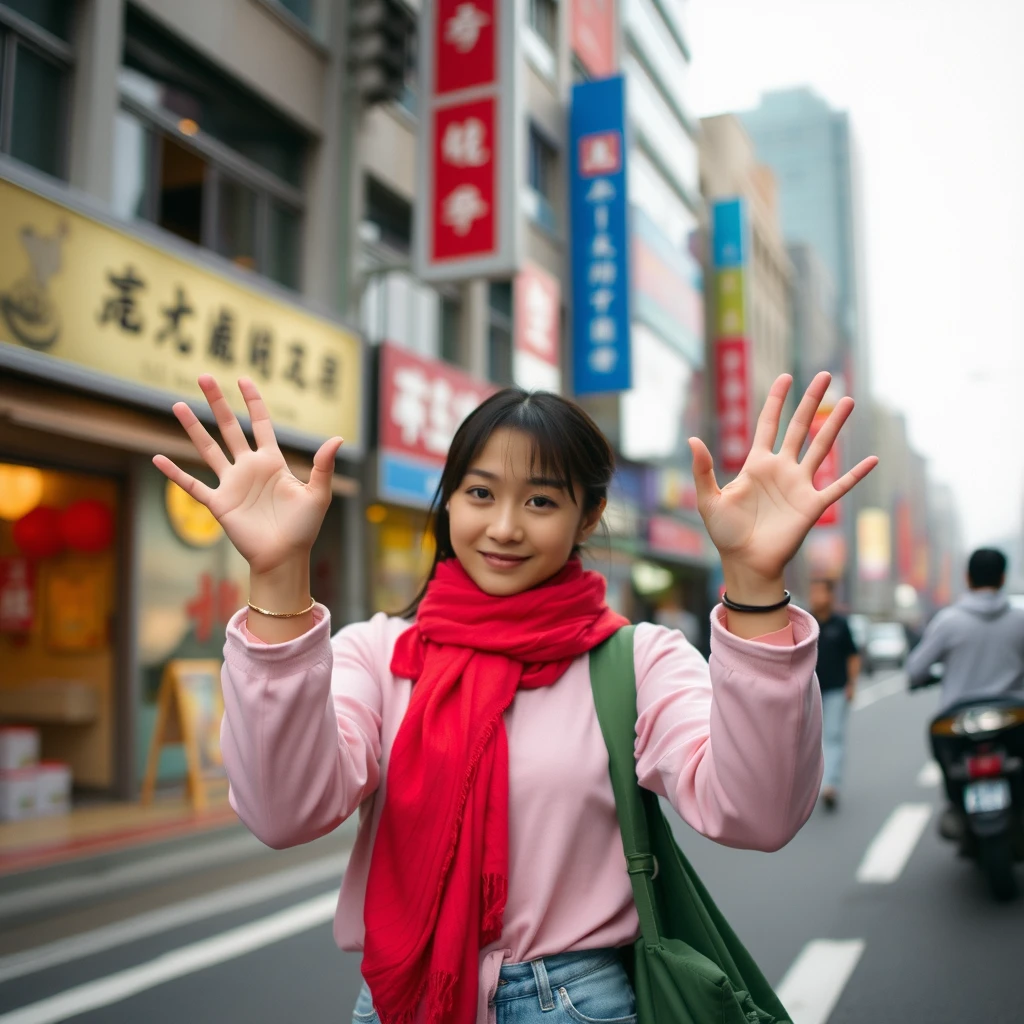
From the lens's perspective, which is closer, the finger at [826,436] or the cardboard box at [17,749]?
the finger at [826,436]

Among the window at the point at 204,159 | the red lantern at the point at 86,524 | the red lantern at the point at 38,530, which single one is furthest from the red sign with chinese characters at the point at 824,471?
the red lantern at the point at 38,530

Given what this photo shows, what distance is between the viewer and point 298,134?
1219cm

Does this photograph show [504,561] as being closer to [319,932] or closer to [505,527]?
[505,527]

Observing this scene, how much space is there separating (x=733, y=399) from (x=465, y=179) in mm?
18188

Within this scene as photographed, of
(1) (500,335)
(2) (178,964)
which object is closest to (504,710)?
(2) (178,964)

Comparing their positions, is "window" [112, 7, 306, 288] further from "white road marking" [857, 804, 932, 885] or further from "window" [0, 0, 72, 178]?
"white road marking" [857, 804, 932, 885]

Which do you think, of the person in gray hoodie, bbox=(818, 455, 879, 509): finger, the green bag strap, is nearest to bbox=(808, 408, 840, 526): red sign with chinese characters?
bbox=(818, 455, 879, 509): finger

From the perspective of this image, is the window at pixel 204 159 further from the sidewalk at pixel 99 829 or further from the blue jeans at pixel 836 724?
the blue jeans at pixel 836 724

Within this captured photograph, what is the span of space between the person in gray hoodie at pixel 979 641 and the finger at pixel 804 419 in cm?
492

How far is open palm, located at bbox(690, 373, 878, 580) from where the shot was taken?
5.14 feet

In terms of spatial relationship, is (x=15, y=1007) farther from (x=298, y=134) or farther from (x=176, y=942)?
(x=298, y=134)

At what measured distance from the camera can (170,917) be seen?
5.69 m

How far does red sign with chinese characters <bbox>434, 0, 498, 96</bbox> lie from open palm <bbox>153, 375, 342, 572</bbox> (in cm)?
1130

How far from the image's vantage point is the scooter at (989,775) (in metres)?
5.66
